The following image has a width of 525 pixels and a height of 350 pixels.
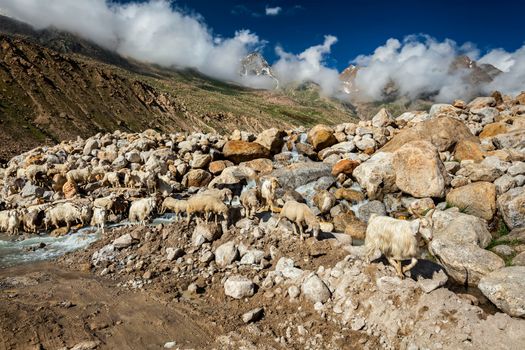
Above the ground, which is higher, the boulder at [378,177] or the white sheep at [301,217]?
the boulder at [378,177]

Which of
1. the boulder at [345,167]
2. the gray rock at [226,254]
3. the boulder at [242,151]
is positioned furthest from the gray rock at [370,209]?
the boulder at [242,151]

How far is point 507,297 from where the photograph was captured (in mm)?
9133

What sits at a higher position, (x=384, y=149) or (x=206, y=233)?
(x=384, y=149)

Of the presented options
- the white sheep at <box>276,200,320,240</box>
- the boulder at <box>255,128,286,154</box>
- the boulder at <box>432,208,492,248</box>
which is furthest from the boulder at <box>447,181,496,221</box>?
the boulder at <box>255,128,286,154</box>

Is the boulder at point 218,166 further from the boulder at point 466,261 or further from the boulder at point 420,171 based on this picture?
the boulder at point 466,261

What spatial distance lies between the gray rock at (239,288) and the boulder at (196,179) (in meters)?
15.5

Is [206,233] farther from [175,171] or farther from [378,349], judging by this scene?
[175,171]

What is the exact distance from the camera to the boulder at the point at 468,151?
2381cm

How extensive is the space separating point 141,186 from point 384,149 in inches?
695

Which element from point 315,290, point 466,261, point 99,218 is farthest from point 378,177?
point 99,218

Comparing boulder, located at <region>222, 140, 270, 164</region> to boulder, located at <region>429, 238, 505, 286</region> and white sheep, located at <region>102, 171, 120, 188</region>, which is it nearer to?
white sheep, located at <region>102, 171, 120, 188</region>

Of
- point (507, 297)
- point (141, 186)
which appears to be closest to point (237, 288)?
point (507, 297)

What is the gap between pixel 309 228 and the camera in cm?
1298

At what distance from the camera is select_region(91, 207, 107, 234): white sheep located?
1812 cm
